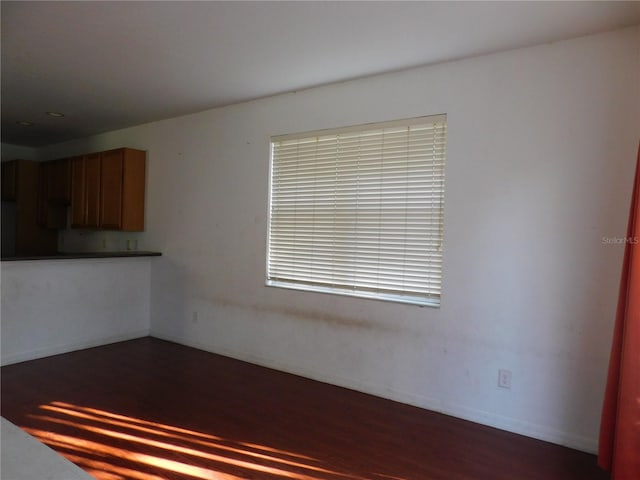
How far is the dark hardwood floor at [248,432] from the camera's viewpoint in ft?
7.63

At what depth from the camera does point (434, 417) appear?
3018 millimetres

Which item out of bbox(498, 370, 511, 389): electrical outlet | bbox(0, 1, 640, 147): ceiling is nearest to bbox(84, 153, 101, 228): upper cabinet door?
bbox(0, 1, 640, 147): ceiling

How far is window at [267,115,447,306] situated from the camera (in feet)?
10.5

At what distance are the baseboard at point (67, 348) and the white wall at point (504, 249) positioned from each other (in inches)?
72.1

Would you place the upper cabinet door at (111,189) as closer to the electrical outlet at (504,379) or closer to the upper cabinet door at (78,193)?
the upper cabinet door at (78,193)

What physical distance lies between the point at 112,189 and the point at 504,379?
460 centimetres

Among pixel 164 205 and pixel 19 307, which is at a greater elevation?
pixel 164 205

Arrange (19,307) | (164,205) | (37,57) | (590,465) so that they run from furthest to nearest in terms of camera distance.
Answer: (164,205)
(19,307)
(37,57)
(590,465)

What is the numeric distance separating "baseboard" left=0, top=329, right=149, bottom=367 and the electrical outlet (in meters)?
3.95

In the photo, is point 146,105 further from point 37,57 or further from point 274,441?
point 274,441

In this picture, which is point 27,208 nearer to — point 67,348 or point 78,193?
point 78,193

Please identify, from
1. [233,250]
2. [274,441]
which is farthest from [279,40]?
[274,441]

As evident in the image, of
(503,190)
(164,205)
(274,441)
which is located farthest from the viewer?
(164,205)

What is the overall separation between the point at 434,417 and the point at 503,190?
1.67m
